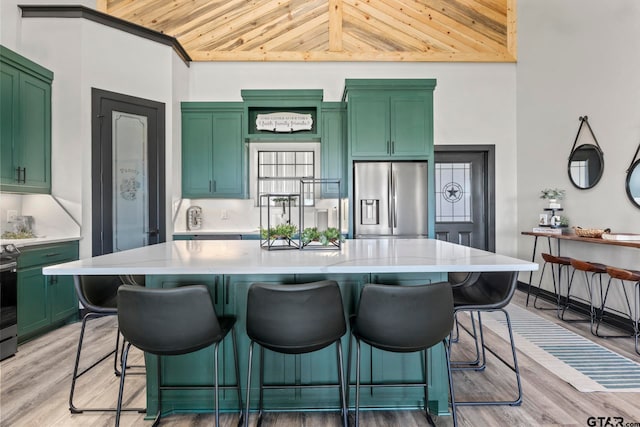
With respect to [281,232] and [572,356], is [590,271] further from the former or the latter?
[281,232]

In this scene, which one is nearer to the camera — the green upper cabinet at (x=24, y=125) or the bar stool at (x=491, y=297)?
the bar stool at (x=491, y=297)

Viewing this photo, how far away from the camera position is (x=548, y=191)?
416 centimetres

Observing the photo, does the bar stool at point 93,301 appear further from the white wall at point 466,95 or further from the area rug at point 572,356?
the white wall at point 466,95

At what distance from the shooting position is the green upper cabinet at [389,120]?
4133 mm

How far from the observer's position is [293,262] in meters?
1.72

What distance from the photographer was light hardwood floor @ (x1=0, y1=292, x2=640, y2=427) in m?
1.93

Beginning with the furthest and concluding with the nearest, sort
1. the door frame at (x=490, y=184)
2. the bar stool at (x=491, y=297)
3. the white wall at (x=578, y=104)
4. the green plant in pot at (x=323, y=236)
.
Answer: the door frame at (x=490, y=184) < the white wall at (x=578, y=104) < the green plant in pot at (x=323, y=236) < the bar stool at (x=491, y=297)

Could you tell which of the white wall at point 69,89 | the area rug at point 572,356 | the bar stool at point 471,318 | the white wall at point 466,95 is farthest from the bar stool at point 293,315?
the white wall at point 466,95

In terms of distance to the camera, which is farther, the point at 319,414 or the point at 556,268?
the point at 556,268

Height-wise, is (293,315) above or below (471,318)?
above

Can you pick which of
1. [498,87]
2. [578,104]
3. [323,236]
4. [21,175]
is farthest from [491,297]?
[21,175]

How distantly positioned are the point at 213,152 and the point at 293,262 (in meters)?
3.38

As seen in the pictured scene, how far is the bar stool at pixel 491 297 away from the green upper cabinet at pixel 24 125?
158 inches

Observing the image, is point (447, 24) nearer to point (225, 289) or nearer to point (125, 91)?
point (125, 91)
